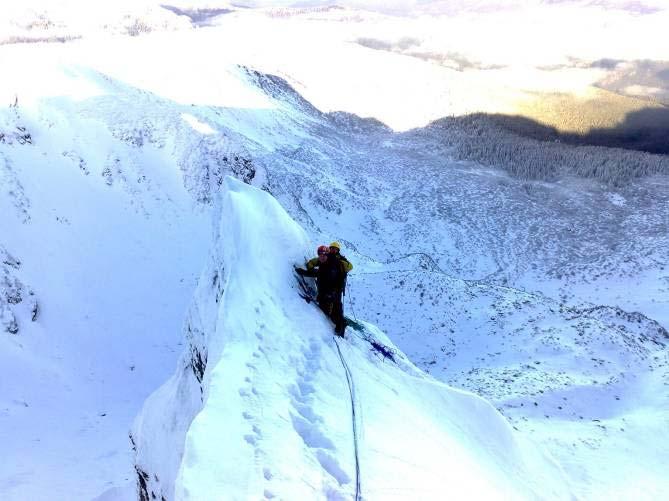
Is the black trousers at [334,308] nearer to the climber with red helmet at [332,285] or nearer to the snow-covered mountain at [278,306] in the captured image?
the climber with red helmet at [332,285]

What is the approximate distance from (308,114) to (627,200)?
4789 centimetres

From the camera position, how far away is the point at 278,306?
777 centimetres

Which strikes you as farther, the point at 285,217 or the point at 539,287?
the point at 539,287

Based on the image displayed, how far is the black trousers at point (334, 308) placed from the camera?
8273mm

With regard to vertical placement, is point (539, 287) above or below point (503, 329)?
below

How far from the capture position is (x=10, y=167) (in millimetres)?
25578

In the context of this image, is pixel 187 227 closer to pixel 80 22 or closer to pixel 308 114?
pixel 308 114

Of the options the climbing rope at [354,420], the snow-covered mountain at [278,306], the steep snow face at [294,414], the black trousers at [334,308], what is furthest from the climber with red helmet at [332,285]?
the climbing rope at [354,420]

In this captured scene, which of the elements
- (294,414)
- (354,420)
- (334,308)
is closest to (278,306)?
(334,308)

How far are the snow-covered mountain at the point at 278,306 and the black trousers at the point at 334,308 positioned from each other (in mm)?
263

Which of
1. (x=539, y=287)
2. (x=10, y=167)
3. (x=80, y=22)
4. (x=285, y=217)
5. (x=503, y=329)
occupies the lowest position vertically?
(x=539, y=287)

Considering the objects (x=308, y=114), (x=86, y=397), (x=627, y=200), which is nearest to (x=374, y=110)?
(x=308, y=114)

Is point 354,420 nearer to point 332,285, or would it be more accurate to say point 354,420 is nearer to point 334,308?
point 334,308

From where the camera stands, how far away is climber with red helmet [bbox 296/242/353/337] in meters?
8.33
